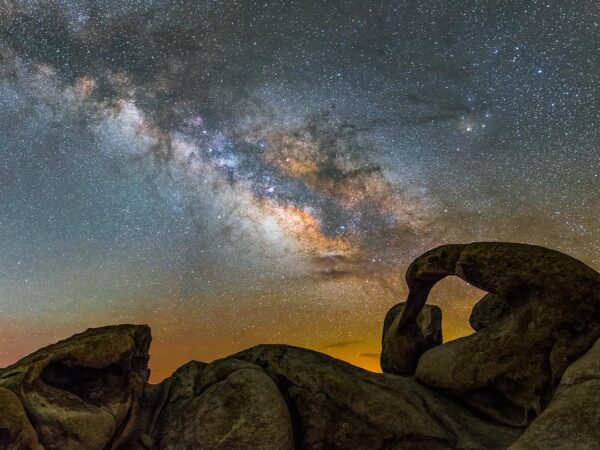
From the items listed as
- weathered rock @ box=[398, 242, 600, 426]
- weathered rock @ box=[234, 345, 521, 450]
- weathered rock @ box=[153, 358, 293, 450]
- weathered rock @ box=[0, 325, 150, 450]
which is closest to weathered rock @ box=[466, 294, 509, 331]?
weathered rock @ box=[398, 242, 600, 426]

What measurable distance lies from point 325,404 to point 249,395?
2428mm

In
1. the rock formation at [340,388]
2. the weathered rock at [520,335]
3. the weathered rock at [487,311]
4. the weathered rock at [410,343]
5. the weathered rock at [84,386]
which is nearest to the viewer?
the weathered rock at [84,386]

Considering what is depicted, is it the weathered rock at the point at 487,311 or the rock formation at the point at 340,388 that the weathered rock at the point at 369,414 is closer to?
the rock formation at the point at 340,388

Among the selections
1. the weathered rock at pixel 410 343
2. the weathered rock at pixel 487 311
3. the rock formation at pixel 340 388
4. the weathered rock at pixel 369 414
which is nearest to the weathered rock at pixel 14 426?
the rock formation at pixel 340 388

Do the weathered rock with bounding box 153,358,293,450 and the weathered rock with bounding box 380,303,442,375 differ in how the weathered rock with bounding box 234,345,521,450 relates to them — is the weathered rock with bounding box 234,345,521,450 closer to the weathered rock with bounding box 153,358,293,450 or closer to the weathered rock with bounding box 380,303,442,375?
the weathered rock with bounding box 153,358,293,450

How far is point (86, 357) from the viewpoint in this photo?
554 inches

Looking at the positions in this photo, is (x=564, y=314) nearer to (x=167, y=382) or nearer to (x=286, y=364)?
(x=286, y=364)

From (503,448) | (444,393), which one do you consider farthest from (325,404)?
(503,448)

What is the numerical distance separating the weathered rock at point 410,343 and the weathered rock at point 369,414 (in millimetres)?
2269

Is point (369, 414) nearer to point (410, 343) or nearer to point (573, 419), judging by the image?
point (410, 343)

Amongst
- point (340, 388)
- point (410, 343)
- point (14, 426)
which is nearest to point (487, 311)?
point (410, 343)

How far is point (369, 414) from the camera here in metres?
13.3

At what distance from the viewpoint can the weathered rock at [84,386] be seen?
12547 millimetres

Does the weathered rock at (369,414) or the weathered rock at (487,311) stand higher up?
the weathered rock at (487,311)
